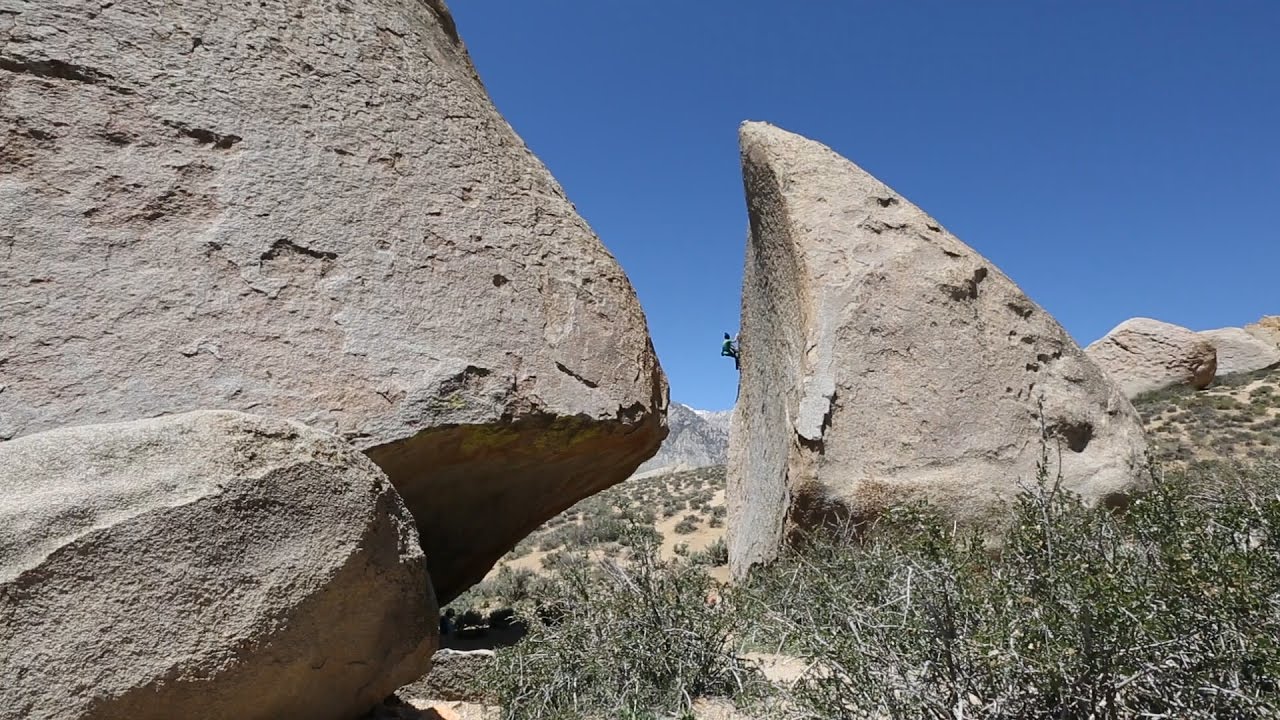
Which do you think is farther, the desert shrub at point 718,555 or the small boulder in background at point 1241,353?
the small boulder in background at point 1241,353

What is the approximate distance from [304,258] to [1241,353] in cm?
2639

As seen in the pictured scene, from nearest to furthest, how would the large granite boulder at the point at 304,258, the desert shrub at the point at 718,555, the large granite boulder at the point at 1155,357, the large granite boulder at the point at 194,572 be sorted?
the large granite boulder at the point at 194,572, the large granite boulder at the point at 304,258, the desert shrub at the point at 718,555, the large granite boulder at the point at 1155,357

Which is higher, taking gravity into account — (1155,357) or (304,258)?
(1155,357)

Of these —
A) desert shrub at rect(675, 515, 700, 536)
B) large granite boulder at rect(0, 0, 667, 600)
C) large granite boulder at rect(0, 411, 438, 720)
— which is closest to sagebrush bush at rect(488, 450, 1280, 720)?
large granite boulder at rect(0, 0, 667, 600)

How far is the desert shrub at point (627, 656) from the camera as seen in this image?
312cm

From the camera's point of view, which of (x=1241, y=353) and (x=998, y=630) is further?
(x=1241, y=353)

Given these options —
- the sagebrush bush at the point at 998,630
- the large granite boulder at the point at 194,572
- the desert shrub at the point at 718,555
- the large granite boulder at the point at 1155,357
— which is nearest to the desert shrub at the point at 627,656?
the sagebrush bush at the point at 998,630

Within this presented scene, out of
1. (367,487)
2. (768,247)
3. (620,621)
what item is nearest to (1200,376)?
(768,247)

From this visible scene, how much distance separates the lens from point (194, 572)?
2.14 meters

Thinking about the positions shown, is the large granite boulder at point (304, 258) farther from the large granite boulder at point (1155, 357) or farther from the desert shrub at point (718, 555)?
the large granite boulder at point (1155, 357)

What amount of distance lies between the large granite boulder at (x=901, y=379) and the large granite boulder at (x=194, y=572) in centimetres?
300

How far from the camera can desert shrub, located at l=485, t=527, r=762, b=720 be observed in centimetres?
312

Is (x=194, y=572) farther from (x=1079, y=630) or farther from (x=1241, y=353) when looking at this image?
(x=1241, y=353)

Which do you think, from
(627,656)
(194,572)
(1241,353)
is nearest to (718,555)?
(627,656)
